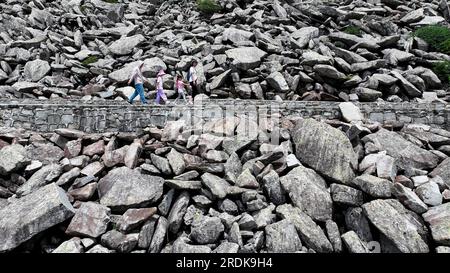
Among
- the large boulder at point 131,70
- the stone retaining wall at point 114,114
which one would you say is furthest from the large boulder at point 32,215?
the large boulder at point 131,70

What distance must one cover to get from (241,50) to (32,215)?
13733 mm

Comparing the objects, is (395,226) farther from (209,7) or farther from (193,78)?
(209,7)

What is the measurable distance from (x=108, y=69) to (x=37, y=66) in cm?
401

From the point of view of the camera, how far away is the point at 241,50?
1788 centimetres

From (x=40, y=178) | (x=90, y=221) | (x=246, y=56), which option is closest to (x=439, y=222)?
(x=90, y=221)

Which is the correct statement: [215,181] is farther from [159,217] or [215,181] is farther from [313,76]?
[313,76]

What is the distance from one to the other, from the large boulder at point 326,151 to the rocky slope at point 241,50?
21.3 feet

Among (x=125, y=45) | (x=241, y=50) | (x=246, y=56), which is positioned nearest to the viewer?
(x=246, y=56)

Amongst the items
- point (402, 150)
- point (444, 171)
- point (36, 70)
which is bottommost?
point (444, 171)

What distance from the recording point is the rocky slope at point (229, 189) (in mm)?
7383

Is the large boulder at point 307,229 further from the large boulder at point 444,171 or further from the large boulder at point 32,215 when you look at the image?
the large boulder at point 32,215

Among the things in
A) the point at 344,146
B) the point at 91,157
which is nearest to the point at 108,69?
the point at 91,157

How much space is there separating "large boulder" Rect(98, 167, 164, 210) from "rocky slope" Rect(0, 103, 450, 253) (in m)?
0.03

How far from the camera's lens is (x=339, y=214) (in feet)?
27.3
